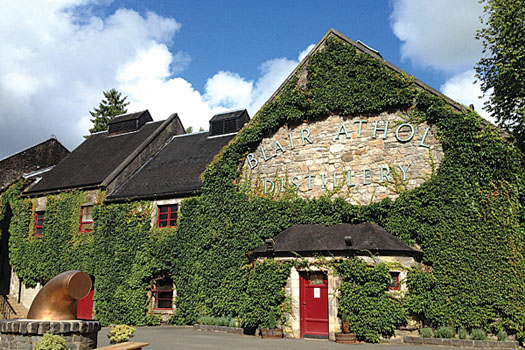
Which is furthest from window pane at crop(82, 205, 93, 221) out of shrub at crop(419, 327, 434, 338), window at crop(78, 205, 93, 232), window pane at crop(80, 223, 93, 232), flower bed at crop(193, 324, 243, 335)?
shrub at crop(419, 327, 434, 338)

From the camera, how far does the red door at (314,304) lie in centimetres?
1573

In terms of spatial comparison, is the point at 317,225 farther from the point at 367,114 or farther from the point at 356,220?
the point at 367,114

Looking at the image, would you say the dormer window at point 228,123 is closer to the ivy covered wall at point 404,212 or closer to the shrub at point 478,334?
the ivy covered wall at point 404,212

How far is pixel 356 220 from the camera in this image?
17.1 m

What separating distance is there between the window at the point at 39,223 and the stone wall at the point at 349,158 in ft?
43.3

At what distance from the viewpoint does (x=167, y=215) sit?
2211 cm

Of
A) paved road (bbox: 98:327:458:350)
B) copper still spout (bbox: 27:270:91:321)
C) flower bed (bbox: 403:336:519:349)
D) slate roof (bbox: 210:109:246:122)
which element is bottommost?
paved road (bbox: 98:327:458:350)

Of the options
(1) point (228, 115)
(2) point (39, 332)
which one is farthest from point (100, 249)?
(2) point (39, 332)

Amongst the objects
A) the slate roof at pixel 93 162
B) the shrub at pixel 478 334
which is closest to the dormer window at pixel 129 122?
the slate roof at pixel 93 162

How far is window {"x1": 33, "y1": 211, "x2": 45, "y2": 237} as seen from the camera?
25906 millimetres

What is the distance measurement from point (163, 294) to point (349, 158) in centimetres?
1056

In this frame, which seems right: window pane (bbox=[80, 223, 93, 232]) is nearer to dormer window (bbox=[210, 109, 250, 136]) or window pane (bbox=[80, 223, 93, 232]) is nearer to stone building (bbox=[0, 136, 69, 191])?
stone building (bbox=[0, 136, 69, 191])

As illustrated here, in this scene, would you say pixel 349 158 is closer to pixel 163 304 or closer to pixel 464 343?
pixel 464 343

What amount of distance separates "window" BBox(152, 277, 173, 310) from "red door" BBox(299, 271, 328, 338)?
24.7 feet
